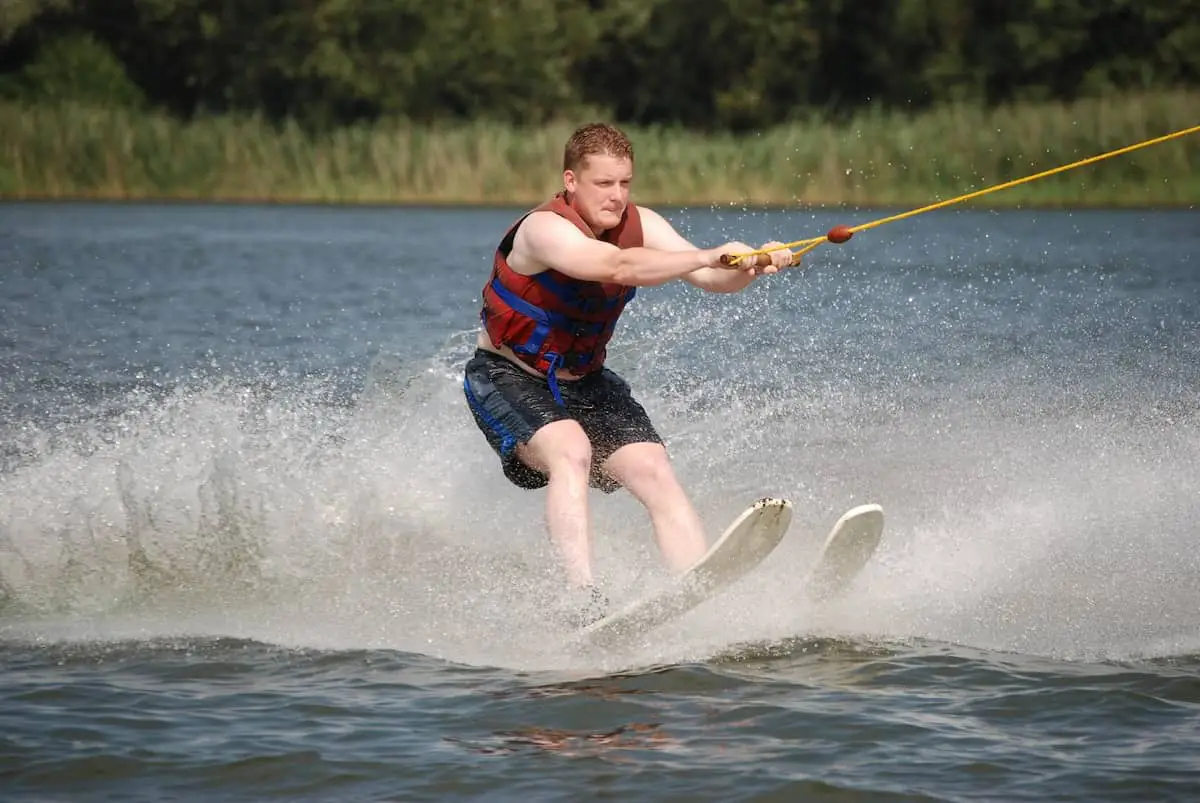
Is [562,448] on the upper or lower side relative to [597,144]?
lower

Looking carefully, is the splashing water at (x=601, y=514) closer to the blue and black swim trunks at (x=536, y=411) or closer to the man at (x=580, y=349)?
the man at (x=580, y=349)

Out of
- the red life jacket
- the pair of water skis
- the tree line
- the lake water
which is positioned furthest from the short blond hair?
the tree line

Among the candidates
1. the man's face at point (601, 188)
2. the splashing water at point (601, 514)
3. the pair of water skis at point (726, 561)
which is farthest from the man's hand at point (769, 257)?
the splashing water at point (601, 514)

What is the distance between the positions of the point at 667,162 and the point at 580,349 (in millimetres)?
18973

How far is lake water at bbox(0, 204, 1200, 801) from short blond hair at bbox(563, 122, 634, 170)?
1.23 m

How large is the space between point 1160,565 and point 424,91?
110 ft

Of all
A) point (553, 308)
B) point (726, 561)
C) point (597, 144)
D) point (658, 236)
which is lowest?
point (726, 561)

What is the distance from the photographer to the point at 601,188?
18.5 feet

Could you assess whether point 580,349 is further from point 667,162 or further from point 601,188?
point 667,162

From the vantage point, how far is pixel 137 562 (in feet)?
21.5

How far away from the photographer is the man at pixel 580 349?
554 centimetres

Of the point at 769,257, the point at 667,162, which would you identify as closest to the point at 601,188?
the point at 769,257

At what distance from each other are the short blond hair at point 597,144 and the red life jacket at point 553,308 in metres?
0.18

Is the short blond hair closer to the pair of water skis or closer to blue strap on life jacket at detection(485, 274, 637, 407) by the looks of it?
blue strap on life jacket at detection(485, 274, 637, 407)
